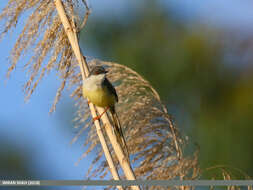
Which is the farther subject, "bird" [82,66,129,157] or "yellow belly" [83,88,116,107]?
"yellow belly" [83,88,116,107]

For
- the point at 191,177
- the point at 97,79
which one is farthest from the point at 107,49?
the point at 191,177

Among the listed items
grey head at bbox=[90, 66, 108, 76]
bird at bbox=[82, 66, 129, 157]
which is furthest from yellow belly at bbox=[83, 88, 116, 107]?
grey head at bbox=[90, 66, 108, 76]

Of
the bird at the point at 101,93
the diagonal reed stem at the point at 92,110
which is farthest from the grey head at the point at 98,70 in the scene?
the diagonal reed stem at the point at 92,110

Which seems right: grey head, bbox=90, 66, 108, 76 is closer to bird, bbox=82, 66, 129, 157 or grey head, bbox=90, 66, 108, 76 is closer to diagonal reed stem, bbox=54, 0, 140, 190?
bird, bbox=82, 66, 129, 157

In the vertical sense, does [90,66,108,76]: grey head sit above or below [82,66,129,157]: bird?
above

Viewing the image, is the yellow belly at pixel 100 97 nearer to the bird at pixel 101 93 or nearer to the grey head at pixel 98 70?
the bird at pixel 101 93

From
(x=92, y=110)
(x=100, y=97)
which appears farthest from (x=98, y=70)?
(x=92, y=110)

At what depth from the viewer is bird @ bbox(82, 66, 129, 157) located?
9.29ft

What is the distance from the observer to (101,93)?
3.35 metres

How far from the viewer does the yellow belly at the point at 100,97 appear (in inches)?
121

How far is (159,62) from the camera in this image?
770 cm

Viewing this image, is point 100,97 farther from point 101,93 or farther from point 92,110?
point 92,110

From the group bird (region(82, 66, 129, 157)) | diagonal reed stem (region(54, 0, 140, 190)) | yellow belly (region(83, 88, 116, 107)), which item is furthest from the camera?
yellow belly (region(83, 88, 116, 107))

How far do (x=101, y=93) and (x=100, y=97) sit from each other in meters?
0.09
